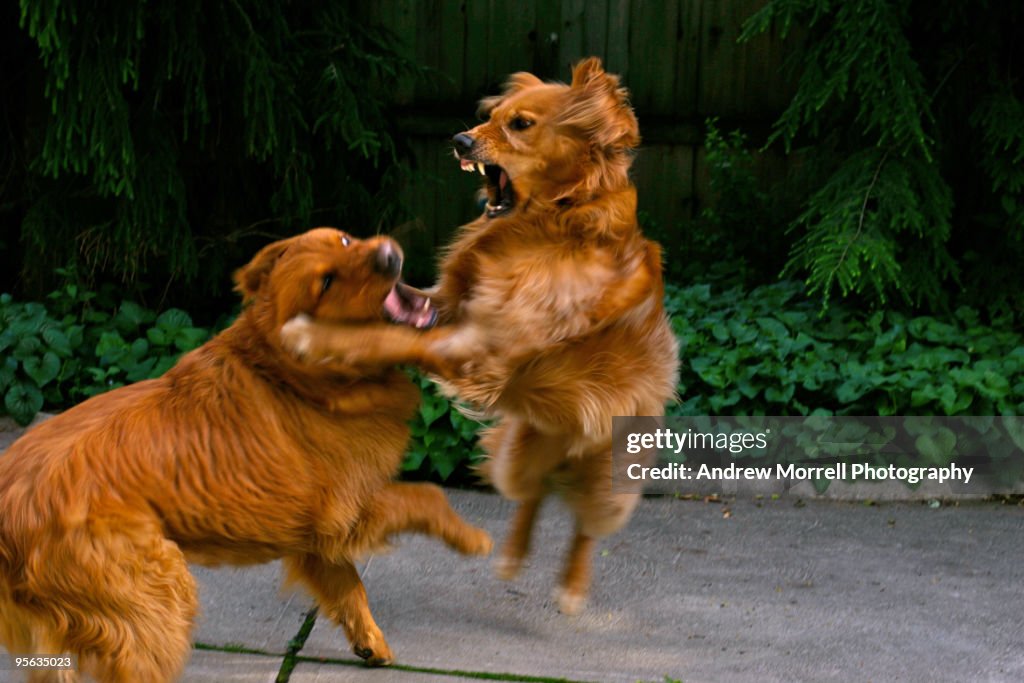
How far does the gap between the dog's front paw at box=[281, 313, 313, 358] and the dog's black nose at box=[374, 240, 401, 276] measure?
11.0 inches

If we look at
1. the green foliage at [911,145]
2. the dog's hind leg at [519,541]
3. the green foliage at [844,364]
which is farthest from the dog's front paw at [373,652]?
the green foliage at [911,145]

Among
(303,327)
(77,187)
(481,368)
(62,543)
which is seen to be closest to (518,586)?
(481,368)

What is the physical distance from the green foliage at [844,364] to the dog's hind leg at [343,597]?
2.68 m

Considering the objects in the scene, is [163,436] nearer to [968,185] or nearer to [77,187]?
[77,187]

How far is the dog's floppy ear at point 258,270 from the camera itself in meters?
3.92

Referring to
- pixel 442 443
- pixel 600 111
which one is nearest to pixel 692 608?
pixel 442 443

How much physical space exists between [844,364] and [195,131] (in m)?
3.91

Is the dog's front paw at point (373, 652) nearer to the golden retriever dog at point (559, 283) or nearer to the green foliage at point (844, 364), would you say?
the golden retriever dog at point (559, 283)

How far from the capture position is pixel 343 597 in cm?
417

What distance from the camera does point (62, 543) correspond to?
3.36 m

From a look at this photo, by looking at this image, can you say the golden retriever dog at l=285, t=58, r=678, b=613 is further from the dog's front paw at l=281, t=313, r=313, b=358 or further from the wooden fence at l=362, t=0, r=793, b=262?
the wooden fence at l=362, t=0, r=793, b=262

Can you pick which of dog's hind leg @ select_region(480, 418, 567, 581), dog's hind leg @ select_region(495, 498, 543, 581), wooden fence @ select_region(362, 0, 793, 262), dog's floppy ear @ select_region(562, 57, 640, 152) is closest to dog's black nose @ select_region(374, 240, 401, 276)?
dog's floppy ear @ select_region(562, 57, 640, 152)

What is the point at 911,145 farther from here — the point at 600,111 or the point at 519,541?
the point at 519,541

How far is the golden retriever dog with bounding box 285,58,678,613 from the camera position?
418 centimetres
